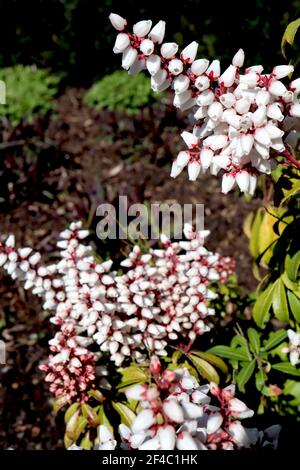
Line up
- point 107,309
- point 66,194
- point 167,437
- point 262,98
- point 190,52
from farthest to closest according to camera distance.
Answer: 1. point 66,194
2. point 107,309
3. point 190,52
4. point 262,98
5. point 167,437

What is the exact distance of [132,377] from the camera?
6.74 ft

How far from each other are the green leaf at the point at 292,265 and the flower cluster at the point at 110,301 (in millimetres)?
273

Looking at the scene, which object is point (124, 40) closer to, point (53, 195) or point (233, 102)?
point (233, 102)

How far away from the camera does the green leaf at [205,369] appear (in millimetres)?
1975

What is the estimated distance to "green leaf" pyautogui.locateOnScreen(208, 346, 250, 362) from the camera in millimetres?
2166

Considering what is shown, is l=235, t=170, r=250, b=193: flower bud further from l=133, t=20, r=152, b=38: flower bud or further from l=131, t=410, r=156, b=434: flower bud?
l=131, t=410, r=156, b=434: flower bud

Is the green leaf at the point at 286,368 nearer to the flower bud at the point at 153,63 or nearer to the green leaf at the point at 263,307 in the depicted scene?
the green leaf at the point at 263,307

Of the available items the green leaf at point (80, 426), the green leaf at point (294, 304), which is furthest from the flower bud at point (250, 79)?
the green leaf at point (80, 426)

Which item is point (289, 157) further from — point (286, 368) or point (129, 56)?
point (286, 368)

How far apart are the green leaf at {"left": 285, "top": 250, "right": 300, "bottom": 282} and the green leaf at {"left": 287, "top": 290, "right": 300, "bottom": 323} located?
0.12 m

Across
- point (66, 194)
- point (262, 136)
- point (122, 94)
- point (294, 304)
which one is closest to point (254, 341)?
point (294, 304)

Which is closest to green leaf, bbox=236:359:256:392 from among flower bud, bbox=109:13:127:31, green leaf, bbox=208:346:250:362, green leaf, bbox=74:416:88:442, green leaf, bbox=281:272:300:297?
green leaf, bbox=208:346:250:362

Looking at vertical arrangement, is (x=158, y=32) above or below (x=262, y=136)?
above

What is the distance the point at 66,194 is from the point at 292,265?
2.35 metres
